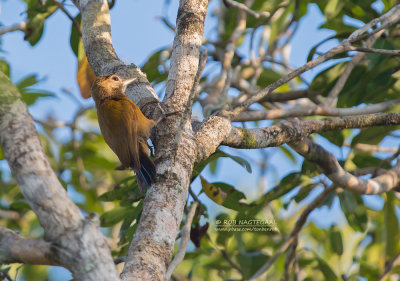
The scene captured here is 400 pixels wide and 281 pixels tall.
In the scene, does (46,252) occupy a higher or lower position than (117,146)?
lower

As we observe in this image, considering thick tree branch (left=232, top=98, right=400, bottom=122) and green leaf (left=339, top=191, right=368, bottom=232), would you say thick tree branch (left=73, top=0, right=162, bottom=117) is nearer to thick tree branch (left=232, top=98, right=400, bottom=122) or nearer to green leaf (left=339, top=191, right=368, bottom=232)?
thick tree branch (left=232, top=98, right=400, bottom=122)

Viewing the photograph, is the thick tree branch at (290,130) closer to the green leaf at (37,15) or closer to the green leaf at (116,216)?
the green leaf at (116,216)

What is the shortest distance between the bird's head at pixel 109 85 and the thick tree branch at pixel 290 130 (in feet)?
3.24

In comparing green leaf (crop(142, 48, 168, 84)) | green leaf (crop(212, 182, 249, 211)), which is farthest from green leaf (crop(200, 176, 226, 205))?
green leaf (crop(142, 48, 168, 84))

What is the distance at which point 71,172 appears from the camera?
604cm

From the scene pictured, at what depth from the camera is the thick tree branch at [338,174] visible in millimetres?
3560

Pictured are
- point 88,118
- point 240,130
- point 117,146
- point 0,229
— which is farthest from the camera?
point 88,118

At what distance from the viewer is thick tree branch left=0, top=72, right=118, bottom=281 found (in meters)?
1.51

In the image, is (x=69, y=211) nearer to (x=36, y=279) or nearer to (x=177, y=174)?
(x=177, y=174)

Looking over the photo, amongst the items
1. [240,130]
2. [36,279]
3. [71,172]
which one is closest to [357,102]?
[240,130]

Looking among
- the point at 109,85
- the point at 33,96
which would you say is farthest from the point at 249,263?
the point at 33,96

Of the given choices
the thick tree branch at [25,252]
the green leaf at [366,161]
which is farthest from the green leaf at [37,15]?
the thick tree branch at [25,252]

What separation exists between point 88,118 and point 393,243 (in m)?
4.79

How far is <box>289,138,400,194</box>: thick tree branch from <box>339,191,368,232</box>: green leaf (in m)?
0.50
